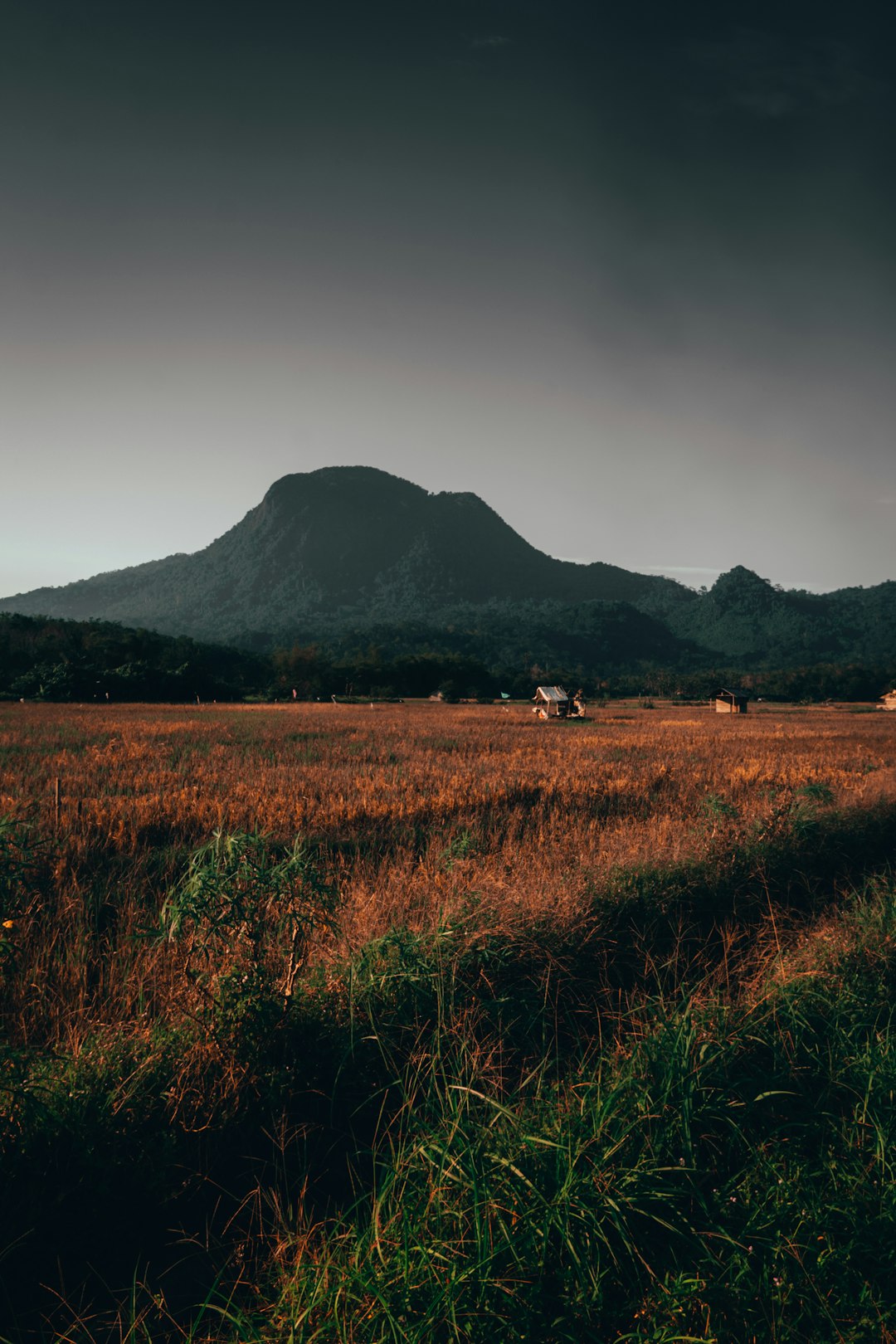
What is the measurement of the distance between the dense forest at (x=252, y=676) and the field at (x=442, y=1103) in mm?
68148

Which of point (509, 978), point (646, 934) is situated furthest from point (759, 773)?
point (509, 978)

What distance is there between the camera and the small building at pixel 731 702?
232 feet

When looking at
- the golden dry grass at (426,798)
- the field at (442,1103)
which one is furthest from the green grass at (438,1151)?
the golden dry grass at (426,798)

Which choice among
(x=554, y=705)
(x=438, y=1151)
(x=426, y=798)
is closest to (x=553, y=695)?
(x=554, y=705)

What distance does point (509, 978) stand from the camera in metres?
4.77

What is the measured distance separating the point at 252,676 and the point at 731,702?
75.4 m

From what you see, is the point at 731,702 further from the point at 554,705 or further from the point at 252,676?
the point at 252,676

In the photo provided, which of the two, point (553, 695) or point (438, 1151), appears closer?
point (438, 1151)

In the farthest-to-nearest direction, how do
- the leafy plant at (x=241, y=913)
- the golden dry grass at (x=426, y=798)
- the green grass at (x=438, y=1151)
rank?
the golden dry grass at (x=426, y=798), the leafy plant at (x=241, y=913), the green grass at (x=438, y=1151)

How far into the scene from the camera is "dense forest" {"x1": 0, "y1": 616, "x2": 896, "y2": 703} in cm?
7106

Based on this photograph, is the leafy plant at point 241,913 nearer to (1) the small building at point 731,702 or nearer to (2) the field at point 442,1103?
(2) the field at point 442,1103

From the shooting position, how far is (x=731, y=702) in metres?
71.2

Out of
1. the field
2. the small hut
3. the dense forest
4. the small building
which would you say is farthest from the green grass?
the small building

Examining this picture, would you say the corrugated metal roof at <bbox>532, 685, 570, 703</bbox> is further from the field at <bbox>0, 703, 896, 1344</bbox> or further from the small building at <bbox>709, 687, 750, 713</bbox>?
the field at <bbox>0, 703, 896, 1344</bbox>
